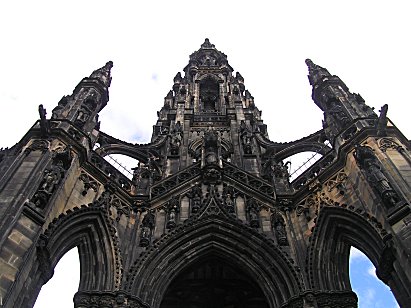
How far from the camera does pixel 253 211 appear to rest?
13375 mm

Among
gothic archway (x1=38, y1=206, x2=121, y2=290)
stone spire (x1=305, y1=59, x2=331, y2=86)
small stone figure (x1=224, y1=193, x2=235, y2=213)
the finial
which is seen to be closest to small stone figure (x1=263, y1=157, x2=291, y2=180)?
small stone figure (x1=224, y1=193, x2=235, y2=213)

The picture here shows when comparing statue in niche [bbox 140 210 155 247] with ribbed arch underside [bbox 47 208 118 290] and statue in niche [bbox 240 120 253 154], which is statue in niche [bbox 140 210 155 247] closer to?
ribbed arch underside [bbox 47 208 118 290]

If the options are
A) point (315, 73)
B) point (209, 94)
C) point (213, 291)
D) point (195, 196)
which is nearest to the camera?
point (213, 291)

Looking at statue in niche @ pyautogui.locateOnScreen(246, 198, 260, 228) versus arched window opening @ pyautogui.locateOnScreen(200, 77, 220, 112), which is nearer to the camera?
statue in niche @ pyautogui.locateOnScreen(246, 198, 260, 228)

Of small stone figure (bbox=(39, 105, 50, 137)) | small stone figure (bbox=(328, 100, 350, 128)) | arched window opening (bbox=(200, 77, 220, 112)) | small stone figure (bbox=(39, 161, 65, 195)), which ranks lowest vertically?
small stone figure (bbox=(39, 161, 65, 195))

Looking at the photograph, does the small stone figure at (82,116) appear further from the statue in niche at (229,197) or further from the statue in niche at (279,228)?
the statue in niche at (279,228)

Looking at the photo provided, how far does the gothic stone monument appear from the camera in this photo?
9.94 metres

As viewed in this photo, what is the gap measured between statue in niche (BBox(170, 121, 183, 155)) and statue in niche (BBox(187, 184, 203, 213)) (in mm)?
3881

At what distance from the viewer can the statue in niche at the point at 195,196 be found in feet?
43.9

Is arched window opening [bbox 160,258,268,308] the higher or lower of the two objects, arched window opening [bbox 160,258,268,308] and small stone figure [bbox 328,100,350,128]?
the lower

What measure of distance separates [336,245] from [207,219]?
3373 millimetres

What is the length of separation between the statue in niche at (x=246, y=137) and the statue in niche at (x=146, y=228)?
225 inches

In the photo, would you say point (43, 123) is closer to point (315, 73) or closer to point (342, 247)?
point (342, 247)

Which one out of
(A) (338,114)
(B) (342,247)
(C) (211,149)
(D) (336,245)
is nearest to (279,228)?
(D) (336,245)
